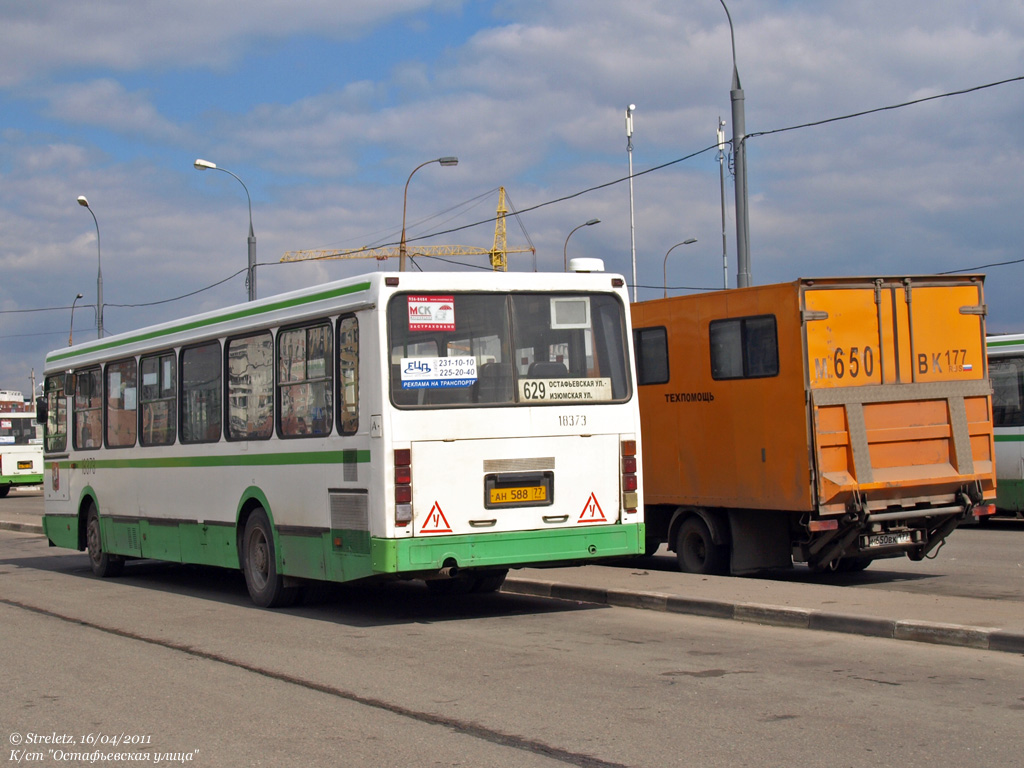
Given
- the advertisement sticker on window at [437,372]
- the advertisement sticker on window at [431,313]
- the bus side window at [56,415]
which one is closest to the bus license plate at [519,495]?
the advertisement sticker on window at [437,372]

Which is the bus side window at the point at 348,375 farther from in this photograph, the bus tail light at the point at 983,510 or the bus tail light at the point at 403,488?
the bus tail light at the point at 983,510

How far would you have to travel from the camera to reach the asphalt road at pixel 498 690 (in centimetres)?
604

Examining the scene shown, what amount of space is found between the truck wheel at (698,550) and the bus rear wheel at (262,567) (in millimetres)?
4439

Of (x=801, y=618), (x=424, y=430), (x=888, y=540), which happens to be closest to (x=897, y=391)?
(x=888, y=540)

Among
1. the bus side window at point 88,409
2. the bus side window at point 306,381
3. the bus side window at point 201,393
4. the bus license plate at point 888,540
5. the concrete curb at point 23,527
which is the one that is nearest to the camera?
the bus side window at point 306,381

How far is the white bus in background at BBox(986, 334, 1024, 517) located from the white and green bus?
10359 mm

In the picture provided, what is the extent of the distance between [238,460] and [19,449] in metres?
30.9

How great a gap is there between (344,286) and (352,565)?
2408mm

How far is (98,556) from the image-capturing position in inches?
620

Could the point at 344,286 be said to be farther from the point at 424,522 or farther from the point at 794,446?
the point at 794,446

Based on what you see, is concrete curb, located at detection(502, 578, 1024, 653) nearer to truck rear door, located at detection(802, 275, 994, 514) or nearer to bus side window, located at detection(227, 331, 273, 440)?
truck rear door, located at detection(802, 275, 994, 514)

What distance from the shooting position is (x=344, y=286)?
34.4 feet

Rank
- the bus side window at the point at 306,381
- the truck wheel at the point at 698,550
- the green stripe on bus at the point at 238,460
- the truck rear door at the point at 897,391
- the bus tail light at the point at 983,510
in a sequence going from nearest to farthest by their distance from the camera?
the green stripe on bus at the point at 238,460, the bus side window at the point at 306,381, the truck rear door at the point at 897,391, the bus tail light at the point at 983,510, the truck wheel at the point at 698,550

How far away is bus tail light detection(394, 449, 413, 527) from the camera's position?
9.88 metres
